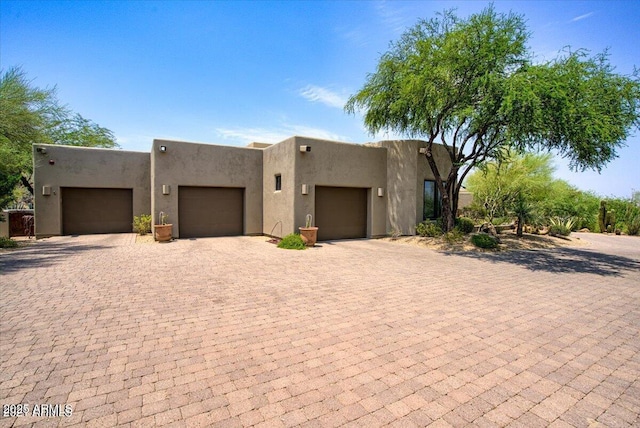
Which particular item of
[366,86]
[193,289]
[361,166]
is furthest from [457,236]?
[193,289]

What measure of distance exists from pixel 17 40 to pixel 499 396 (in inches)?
626

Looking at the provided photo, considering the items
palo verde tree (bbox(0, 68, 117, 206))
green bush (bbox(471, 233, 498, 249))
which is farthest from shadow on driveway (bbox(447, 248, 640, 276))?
palo verde tree (bbox(0, 68, 117, 206))

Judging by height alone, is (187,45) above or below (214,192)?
above

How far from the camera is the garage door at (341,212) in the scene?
41.3ft

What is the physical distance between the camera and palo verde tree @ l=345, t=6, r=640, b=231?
26.5ft

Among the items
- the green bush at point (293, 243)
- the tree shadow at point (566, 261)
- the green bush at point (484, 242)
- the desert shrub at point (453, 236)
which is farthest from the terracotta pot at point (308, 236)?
the green bush at point (484, 242)

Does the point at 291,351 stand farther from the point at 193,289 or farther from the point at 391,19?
the point at 391,19

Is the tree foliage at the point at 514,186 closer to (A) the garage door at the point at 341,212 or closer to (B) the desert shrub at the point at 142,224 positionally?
(A) the garage door at the point at 341,212

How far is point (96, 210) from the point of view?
46.0 feet

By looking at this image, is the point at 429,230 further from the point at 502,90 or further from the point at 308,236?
the point at 502,90

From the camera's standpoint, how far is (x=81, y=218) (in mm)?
13805

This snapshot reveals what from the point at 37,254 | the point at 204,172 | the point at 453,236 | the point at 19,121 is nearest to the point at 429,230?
the point at 453,236

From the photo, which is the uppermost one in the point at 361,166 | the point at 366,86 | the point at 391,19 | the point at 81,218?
the point at 391,19

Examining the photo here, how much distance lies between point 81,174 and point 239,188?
687 cm
